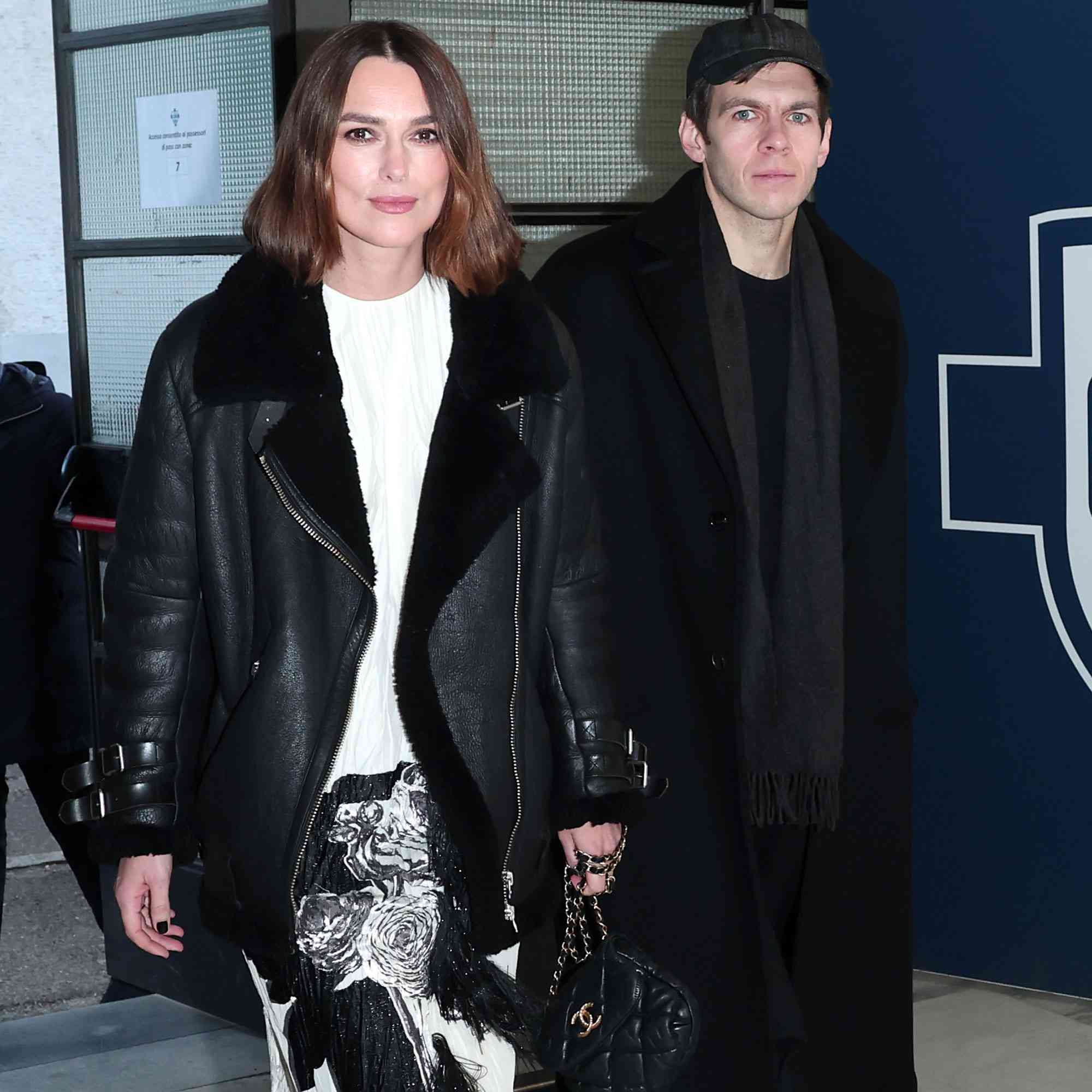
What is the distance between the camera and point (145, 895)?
2.03 m

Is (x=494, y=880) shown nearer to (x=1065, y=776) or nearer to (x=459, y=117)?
(x=459, y=117)

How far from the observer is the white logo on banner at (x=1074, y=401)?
3488 mm

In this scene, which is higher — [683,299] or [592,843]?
[683,299]

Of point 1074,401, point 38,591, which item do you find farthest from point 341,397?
point 38,591

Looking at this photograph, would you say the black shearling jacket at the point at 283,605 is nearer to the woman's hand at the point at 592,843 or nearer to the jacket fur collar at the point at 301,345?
the jacket fur collar at the point at 301,345

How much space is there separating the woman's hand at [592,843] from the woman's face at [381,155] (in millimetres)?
796

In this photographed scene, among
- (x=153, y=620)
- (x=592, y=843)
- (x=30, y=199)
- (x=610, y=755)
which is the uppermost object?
(x=30, y=199)

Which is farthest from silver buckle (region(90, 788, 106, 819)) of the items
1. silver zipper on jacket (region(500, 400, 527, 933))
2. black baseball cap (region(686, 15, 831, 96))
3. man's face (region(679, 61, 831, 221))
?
black baseball cap (region(686, 15, 831, 96))

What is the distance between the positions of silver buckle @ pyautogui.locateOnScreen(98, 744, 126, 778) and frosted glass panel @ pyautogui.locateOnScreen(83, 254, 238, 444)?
173cm

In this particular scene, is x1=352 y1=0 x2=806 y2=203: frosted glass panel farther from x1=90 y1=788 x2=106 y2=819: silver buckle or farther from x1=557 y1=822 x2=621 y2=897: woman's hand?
x1=90 y1=788 x2=106 y2=819: silver buckle

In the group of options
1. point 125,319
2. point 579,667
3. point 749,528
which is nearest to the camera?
point 579,667

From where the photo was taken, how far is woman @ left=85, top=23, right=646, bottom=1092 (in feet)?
6.40

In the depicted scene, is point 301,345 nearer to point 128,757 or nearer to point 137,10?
point 128,757

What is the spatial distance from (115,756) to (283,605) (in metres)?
0.27
